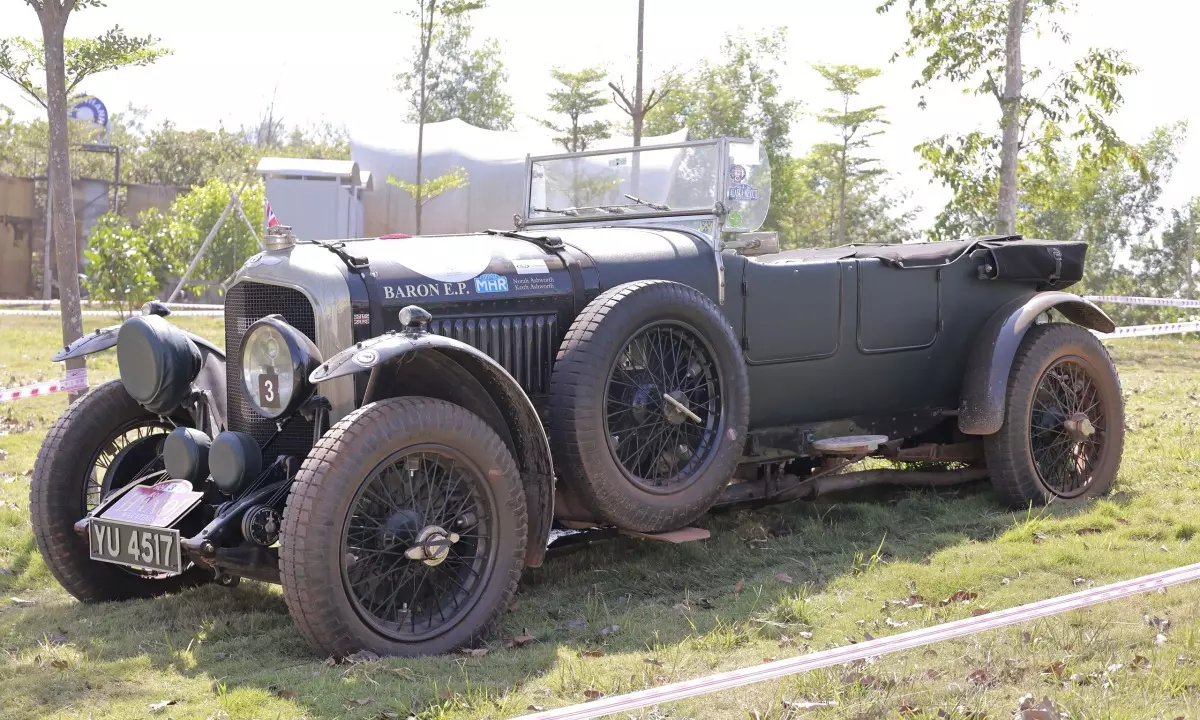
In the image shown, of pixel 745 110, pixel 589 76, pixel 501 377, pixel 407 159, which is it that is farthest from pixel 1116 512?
pixel 745 110

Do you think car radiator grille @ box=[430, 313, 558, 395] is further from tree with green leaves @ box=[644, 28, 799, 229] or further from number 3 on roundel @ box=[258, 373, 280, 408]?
tree with green leaves @ box=[644, 28, 799, 229]

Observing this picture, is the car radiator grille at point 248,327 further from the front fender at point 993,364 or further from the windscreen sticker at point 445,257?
the front fender at point 993,364

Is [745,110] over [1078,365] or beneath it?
over

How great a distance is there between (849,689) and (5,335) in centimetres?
→ 1339

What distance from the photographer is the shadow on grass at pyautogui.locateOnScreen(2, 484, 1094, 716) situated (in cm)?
346

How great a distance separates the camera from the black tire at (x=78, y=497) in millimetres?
4410

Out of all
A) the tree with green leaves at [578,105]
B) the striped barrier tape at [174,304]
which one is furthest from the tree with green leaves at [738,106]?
the striped barrier tape at [174,304]

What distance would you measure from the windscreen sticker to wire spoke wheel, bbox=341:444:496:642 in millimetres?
825

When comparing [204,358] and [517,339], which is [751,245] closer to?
[517,339]

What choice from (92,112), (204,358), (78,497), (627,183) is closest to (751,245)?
(627,183)

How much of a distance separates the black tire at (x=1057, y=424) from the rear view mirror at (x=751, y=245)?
1.37 m

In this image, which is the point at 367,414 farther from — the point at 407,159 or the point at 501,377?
the point at 407,159

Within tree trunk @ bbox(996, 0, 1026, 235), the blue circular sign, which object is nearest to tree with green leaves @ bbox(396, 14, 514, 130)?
the blue circular sign

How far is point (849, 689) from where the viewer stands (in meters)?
3.18
